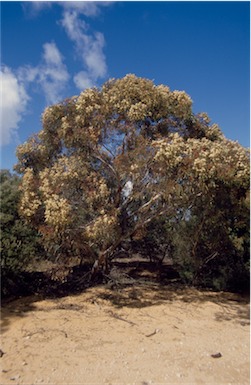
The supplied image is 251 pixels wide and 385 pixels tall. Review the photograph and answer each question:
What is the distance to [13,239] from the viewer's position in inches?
324

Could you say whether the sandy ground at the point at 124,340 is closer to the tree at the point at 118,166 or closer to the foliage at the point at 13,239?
the foliage at the point at 13,239

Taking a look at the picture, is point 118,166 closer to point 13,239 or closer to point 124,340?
point 13,239

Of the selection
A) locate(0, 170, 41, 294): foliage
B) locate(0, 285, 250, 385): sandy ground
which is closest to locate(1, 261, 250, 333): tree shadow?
locate(0, 285, 250, 385): sandy ground

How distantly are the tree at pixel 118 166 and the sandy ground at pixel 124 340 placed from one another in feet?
6.25

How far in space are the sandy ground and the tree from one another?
6.25 ft

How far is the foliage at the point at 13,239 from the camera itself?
314 inches

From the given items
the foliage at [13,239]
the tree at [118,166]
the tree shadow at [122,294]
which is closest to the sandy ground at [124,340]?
the tree shadow at [122,294]

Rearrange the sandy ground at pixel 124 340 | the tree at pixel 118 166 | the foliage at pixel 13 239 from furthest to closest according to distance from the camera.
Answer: the tree at pixel 118 166 < the foliage at pixel 13 239 < the sandy ground at pixel 124 340

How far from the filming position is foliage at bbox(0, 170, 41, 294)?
798 cm

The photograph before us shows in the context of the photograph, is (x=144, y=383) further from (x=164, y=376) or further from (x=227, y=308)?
(x=227, y=308)

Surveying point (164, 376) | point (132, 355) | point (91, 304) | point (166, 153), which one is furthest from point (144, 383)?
point (166, 153)

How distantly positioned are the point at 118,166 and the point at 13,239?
3.51m

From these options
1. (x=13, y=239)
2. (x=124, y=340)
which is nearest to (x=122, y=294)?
(x=124, y=340)

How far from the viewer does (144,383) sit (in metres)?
4.51
